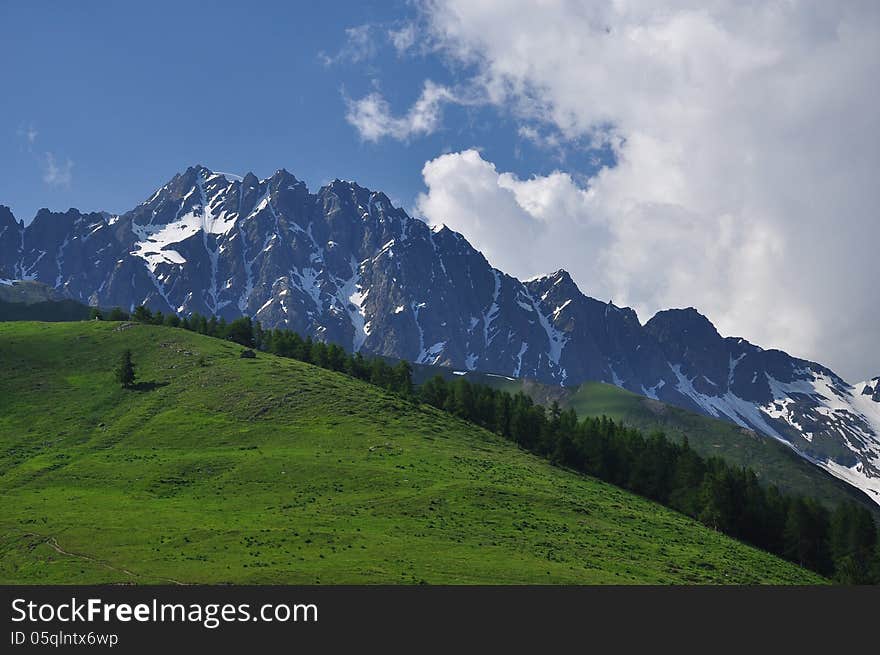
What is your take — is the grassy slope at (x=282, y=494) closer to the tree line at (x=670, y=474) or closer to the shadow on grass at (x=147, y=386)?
the shadow on grass at (x=147, y=386)

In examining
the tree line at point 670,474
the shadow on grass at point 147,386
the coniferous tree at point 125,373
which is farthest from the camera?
the coniferous tree at point 125,373

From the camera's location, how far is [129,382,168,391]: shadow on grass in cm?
13175

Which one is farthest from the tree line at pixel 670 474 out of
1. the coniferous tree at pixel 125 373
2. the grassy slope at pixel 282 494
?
the coniferous tree at pixel 125 373

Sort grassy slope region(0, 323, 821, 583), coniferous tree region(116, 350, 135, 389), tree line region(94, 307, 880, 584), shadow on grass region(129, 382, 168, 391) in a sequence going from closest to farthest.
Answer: grassy slope region(0, 323, 821, 583)
tree line region(94, 307, 880, 584)
shadow on grass region(129, 382, 168, 391)
coniferous tree region(116, 350, 135, 389)

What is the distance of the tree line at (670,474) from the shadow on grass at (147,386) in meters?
45.4

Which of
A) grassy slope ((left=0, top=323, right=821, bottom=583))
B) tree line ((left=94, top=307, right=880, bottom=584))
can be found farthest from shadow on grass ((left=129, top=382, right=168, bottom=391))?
tree line ((left=94, top=307, right=880, bottom=584))

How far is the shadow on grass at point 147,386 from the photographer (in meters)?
132

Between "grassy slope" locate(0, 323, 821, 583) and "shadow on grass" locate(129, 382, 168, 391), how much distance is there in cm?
33

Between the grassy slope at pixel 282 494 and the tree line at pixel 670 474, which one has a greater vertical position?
the tree line at pixel 670 474

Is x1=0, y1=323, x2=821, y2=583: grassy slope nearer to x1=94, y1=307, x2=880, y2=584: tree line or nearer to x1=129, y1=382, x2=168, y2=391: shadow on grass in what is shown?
x1=129, y1=382, x2=168, y2=391: shadow on grass

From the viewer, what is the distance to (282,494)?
8775 centimetres

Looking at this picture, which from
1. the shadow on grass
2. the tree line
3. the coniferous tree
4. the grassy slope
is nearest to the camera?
the grassy slope
